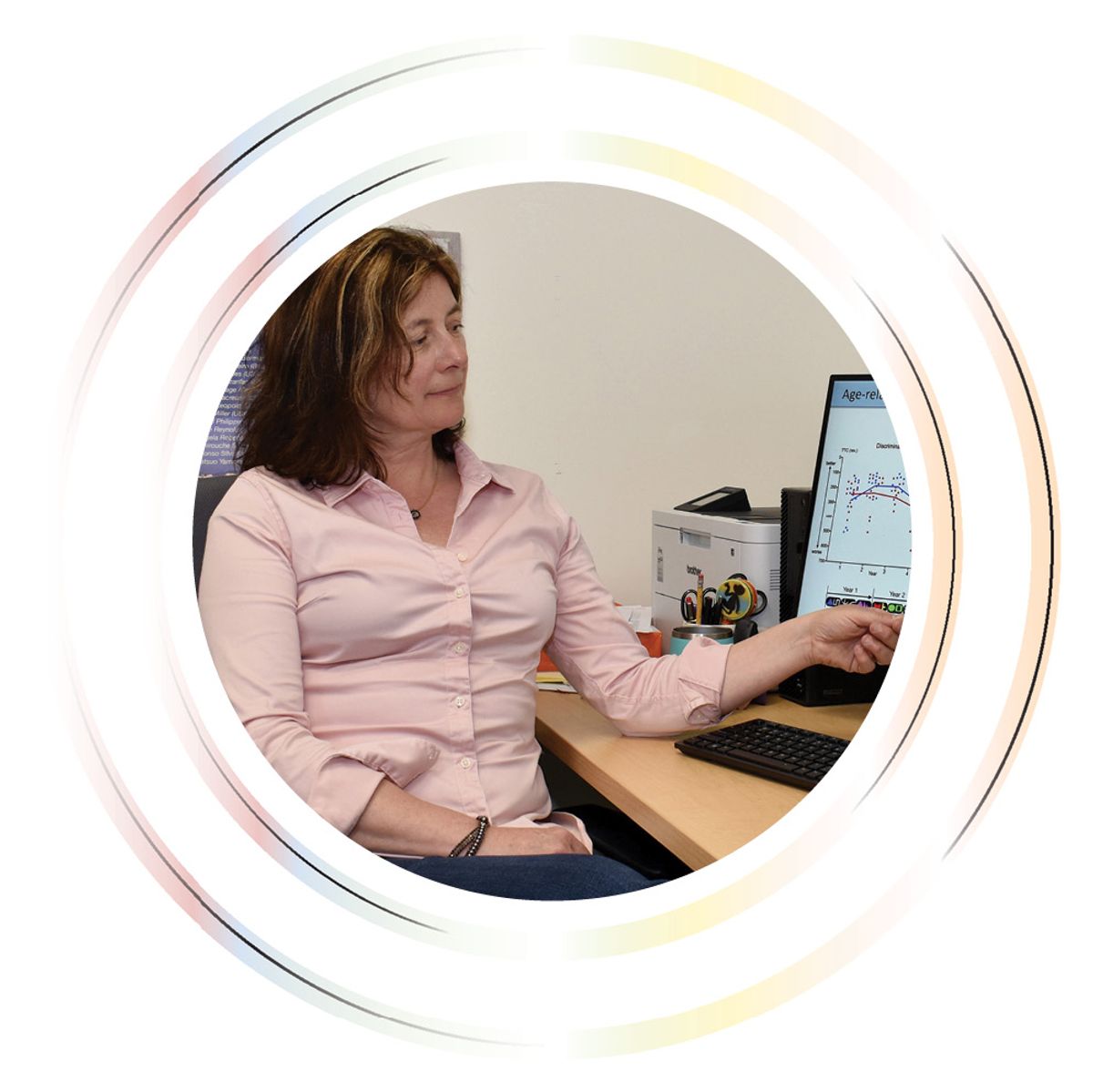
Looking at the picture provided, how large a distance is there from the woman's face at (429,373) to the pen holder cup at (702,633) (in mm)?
548

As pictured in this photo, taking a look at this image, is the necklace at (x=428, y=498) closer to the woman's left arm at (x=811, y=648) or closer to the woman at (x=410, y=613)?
the woman at (x=410, y=613)

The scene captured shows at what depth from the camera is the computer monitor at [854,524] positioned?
169 centimetres

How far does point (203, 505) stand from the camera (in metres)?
1.77

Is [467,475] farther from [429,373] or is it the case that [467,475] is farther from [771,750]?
[771,750]

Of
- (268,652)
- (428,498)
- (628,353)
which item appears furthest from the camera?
(628,353)

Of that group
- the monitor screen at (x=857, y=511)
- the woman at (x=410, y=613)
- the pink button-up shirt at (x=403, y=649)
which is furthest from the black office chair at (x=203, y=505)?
the monitor screen at (x=857, y=511)

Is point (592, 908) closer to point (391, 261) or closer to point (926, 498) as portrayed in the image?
point (926, 498)

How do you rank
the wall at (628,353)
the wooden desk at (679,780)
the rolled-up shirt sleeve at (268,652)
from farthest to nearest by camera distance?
the wall at (628,353)
the rolled-up shirt sleeve at (268,652)
the wooden desk at (679,780)

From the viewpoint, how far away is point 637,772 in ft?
4.78

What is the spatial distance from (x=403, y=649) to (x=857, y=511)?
0.72 metres

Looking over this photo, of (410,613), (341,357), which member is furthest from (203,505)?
(410,613)

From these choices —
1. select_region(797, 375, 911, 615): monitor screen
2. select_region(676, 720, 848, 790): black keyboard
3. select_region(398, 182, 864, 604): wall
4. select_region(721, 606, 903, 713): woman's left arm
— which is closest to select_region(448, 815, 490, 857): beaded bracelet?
select_region(676, 720, 848, 790): black keyboard

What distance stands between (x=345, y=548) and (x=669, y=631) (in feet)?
2.73

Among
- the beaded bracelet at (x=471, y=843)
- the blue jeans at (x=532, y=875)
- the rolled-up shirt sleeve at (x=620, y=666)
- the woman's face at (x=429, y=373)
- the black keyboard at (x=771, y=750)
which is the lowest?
the blue jeans at (x=532, y=875)
